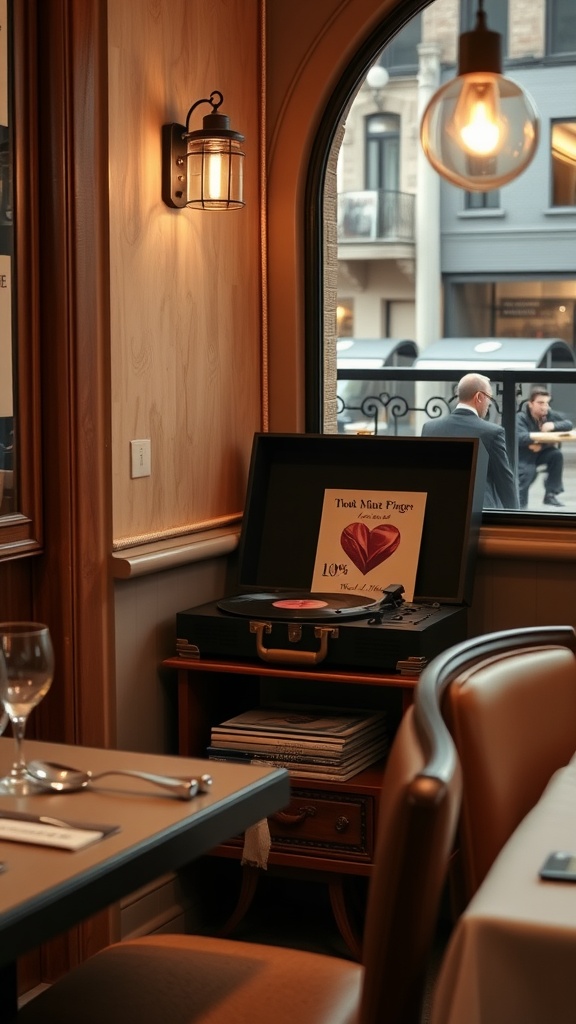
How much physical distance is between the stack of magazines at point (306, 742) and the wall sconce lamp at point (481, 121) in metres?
1.38

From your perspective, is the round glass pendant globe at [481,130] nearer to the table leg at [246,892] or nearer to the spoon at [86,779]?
the spoon at [86,779]

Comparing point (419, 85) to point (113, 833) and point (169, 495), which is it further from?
point (113, 833)

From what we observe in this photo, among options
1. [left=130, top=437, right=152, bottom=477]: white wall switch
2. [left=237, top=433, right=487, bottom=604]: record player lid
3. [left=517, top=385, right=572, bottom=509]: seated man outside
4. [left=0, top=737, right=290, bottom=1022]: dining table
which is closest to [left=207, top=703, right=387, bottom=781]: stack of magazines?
[left=237, top=433, right=487, bottom=604]: record player lid

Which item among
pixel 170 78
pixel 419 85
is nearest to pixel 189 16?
pixel 170 78

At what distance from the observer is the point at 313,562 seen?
329 cm

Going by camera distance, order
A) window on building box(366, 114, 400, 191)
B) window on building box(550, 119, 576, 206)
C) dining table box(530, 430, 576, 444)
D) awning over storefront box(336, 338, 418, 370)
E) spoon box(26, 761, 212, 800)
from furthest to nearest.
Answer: window on building box(366, 114, 400, 191) → awning over storefront box(336, 338, 418, 370) → window on building box(550, 119, 576, 206) → dining table box(530, 430, 576, 444) → spoon box(26, 761, 212, 800)

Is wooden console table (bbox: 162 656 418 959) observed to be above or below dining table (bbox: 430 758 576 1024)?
below

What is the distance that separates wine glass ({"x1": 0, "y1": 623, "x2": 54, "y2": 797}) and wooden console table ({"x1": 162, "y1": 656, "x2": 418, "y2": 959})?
4.26 feet

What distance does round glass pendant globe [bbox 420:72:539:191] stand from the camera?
6.59ft

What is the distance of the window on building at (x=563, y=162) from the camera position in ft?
44.9

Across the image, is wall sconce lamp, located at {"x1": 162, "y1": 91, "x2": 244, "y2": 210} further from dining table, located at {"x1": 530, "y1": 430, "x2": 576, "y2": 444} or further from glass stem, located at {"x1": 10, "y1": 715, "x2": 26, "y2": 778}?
dining table, located at {"x1": 530, "y1": 430, "x2": 576, "y2": 444}

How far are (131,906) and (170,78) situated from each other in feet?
6.42

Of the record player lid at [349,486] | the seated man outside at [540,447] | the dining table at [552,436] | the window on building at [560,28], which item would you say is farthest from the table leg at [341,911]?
the window on building at [560,28]

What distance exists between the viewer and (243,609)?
301 centimetres
